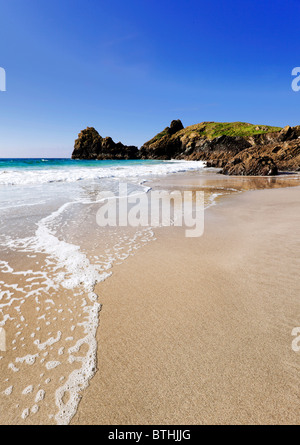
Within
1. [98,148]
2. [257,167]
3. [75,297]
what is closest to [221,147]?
[257,167]

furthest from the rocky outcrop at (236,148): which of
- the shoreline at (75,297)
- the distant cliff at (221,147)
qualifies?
the shoreline at (75,297)

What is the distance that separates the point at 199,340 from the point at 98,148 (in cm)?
12505

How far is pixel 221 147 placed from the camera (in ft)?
256

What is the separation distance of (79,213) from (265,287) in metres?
5.87

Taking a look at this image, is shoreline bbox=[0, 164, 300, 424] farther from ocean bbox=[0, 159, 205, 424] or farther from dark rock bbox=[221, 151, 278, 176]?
dark rock bbox=[221, 151, 278, 176]

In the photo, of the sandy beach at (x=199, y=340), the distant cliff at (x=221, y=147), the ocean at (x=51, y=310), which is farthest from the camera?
the distant cliff at (x=221, y=147)

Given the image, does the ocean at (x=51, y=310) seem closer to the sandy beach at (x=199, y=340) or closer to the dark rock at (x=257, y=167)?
the sandy beach at (x=199, y=340)

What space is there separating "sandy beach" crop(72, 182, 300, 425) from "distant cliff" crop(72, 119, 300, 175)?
19457 millimetres

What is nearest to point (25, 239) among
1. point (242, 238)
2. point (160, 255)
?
point (160, 255)

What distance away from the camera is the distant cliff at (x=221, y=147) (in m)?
21.8

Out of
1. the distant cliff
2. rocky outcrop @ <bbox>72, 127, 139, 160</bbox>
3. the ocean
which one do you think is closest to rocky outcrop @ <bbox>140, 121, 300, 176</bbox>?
the distant cliff

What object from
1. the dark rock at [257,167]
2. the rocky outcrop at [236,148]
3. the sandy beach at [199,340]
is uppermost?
the rocky outcrop at [236,148]
